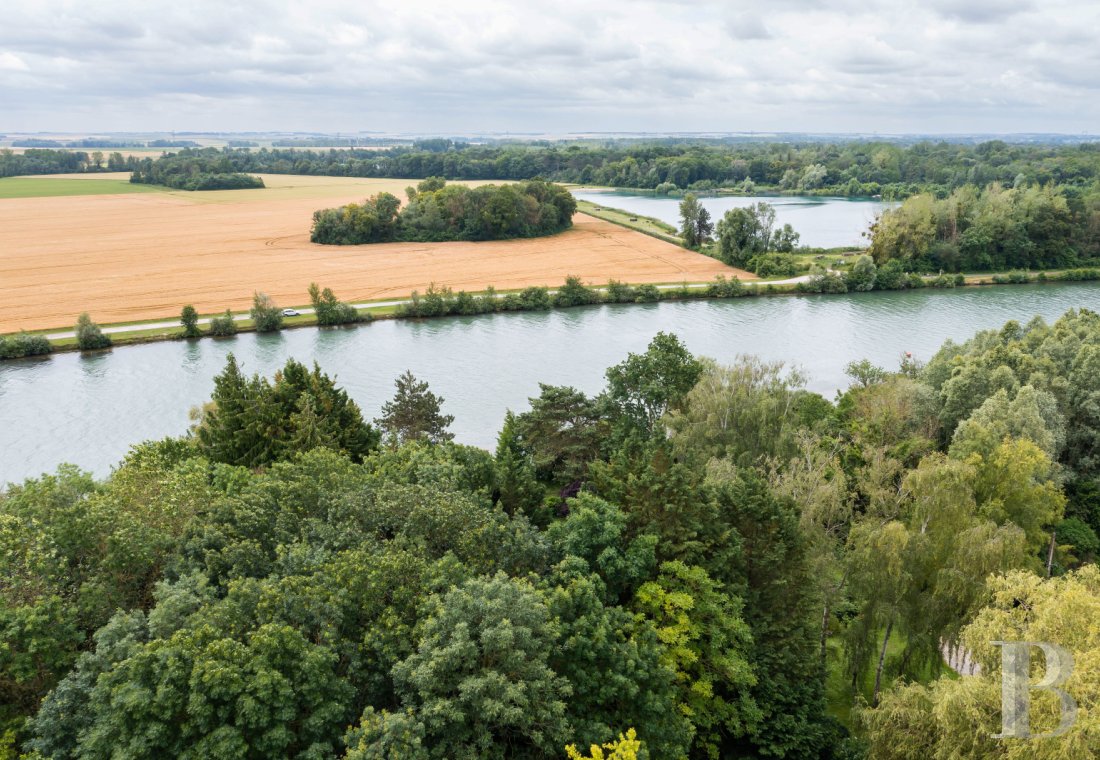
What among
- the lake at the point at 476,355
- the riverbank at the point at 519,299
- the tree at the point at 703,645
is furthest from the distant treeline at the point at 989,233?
the tree at the point at 703,645

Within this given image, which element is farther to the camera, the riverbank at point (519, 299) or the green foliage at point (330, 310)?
the green foliage at point (330, 310)

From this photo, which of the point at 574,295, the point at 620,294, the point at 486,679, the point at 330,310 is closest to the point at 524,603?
the point at 486,679

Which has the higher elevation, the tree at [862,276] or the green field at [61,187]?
the green field at [61,187]

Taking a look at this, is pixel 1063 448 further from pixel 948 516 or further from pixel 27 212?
pixel 27 212

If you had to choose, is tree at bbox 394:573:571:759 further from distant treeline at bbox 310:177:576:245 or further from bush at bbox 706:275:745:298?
distant treeline at bbox 310:177:576:245

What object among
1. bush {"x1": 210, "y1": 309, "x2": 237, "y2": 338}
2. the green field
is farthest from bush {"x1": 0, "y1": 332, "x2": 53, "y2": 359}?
the green field

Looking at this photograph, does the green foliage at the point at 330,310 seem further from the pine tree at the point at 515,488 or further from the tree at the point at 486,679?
the tree at the point at 486,679

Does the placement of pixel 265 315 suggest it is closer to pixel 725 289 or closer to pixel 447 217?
pixel 725 289
